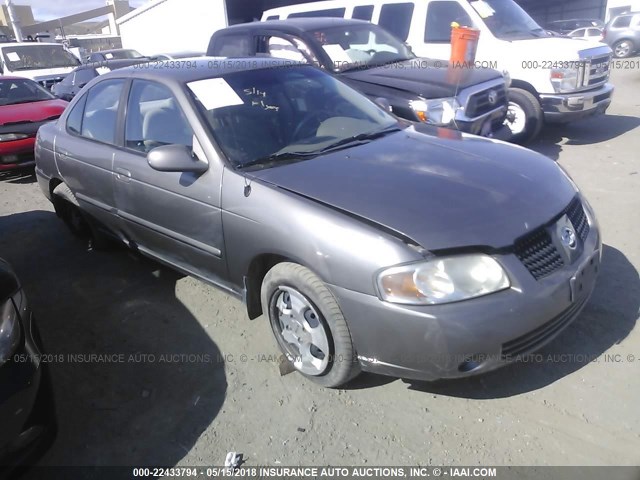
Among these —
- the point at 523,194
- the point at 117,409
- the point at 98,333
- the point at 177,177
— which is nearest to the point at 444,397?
the point at 523,194

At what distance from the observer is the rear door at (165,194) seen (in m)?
3.02

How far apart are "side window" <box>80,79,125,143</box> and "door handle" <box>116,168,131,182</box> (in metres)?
0.29

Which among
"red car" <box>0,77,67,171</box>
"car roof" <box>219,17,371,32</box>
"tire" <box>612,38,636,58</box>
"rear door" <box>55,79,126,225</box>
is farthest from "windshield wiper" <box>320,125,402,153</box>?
"tire" <box>612,38,636,58</box>

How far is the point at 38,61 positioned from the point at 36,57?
13 centimetres

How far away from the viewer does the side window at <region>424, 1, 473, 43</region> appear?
23.6 feet

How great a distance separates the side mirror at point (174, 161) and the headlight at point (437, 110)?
123 inches

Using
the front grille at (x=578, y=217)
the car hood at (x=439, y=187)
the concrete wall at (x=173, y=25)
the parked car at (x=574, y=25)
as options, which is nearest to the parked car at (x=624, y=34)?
the parked car at (x=574, y=25)

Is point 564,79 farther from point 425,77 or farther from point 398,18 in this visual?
point 398,18

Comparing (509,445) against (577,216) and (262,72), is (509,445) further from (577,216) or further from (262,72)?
(262,72)

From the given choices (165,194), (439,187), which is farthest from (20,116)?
(439,187)

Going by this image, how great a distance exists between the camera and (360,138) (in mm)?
3326

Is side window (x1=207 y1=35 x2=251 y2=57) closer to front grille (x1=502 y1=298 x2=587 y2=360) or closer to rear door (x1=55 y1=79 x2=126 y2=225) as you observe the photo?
rear door (x1=55 y1=79 x2=126 y2=225)

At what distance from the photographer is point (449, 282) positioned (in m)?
2.23

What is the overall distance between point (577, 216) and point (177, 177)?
233cm
